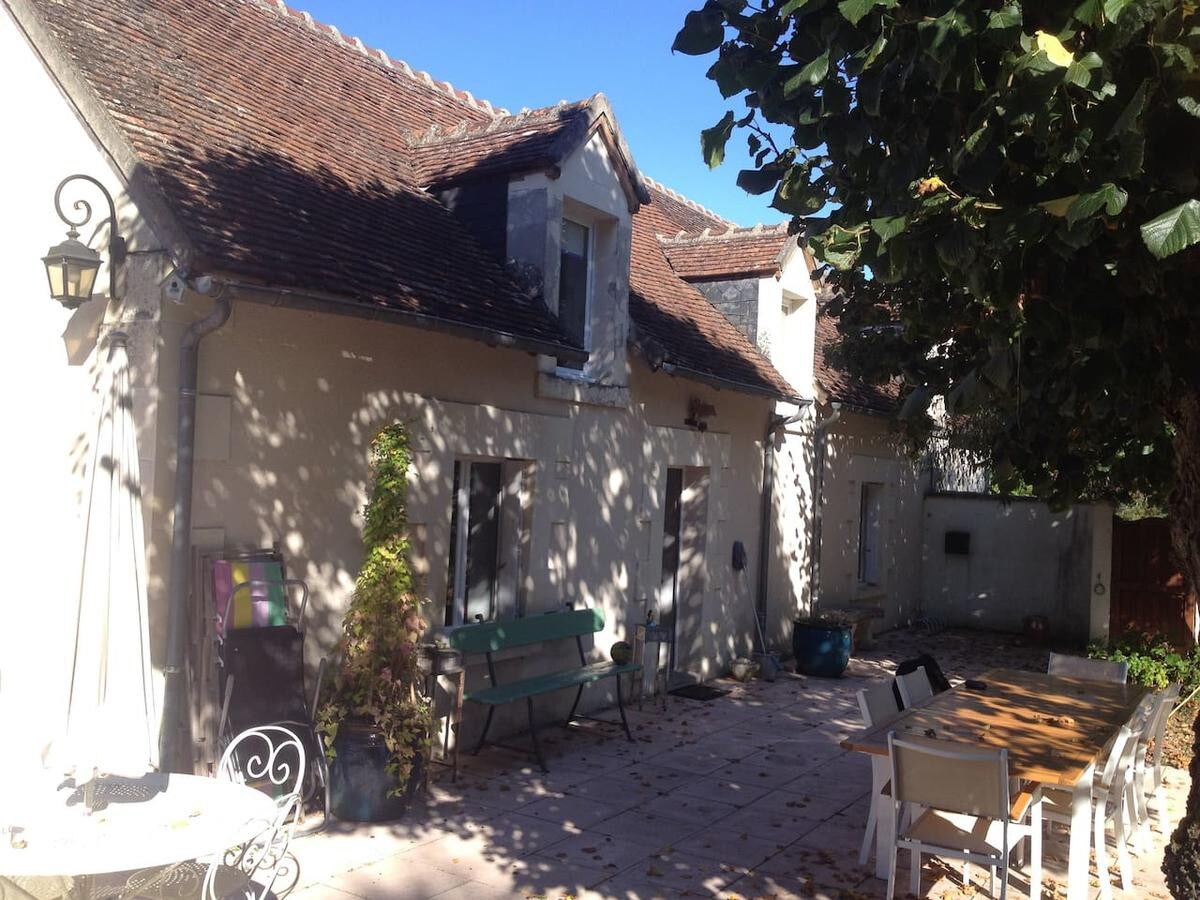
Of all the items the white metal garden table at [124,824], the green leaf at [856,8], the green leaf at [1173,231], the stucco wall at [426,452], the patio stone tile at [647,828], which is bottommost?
the patio stone tile at [647,828]

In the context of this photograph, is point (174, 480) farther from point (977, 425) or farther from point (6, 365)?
point (977, 425)

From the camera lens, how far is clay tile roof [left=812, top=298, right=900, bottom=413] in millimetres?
14172

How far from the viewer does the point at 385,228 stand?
794 centimetres

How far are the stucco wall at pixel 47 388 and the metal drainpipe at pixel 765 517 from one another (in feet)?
26.5

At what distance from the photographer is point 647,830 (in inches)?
259

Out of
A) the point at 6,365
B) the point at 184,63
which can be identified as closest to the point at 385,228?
the point at 184,63

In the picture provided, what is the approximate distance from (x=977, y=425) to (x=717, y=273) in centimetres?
371

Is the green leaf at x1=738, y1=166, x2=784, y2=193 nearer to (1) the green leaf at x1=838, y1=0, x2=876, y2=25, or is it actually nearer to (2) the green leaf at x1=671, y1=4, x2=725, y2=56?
(2) the green leaf at x1=671, y1=4, x2=725, y2=56

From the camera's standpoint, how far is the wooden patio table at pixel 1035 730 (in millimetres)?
5332

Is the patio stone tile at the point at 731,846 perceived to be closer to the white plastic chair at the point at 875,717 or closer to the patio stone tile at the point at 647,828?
the patio stone tile at the point at 647,828

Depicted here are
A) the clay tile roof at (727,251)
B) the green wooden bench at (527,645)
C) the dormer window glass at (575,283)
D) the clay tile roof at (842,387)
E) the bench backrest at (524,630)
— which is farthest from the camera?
the clay tile roof at (842,387)

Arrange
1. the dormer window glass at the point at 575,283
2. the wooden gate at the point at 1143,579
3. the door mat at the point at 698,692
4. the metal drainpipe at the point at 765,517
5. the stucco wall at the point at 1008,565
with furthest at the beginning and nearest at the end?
the stucco wall at the point at 1008,565, the wooden gate at the point at 1143,579, the metal drainpipe at the point at 765,517, the door mat at the point at 698,692, the dormer window glass at the point at 575,283

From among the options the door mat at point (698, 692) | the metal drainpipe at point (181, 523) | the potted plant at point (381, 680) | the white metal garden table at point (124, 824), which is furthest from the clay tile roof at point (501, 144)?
the white metal garden table at point (124, 824)

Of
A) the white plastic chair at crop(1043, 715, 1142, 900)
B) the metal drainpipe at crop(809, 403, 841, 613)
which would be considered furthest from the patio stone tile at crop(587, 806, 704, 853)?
the metal drainpipe at crop(809, 403, 841, 613)
